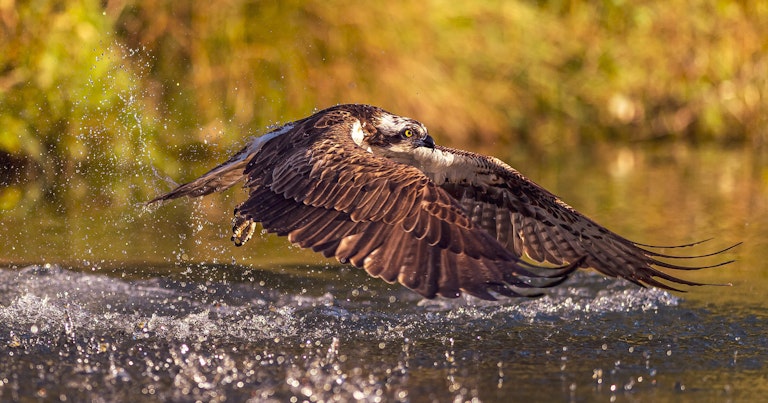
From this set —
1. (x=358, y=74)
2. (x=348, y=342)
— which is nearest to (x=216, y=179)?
(x=348, y=342)

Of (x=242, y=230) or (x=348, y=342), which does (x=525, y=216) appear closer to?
(x=348, y=342)

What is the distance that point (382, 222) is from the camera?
503 cm

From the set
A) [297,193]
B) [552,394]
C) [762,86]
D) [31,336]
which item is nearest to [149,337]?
[31,336]

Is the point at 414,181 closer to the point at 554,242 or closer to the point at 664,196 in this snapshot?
the point at 554,242

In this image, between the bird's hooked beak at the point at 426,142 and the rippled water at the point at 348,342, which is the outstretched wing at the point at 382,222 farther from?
the bird's hooked beak at the point at 426,142

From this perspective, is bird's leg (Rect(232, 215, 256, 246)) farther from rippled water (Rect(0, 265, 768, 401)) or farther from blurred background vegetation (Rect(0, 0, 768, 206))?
blurred background vegetation (Rect(0, 0, 768, 206))

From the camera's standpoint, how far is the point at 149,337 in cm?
567

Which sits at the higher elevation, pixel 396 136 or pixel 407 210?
pixel 396 136

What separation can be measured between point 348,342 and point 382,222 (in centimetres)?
93

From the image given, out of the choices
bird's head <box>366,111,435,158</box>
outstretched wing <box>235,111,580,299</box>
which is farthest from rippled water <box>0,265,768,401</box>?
bird's head <box>366,111,435,158</box>

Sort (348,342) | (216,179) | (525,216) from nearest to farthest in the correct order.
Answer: (348,342) < (525,216) < (216,179)

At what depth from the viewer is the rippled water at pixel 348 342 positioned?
4902mm

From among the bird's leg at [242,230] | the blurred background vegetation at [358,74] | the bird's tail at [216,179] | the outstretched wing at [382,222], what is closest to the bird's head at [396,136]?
the outstretched wing at [382,222]

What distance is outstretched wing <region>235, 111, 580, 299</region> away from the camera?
4723 mm
